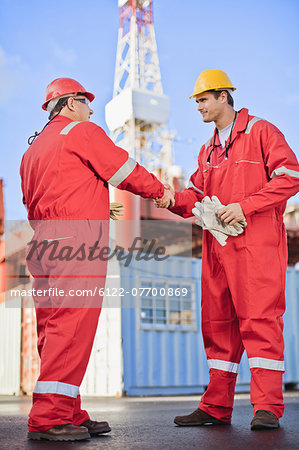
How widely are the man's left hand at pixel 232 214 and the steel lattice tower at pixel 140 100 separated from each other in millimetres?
25687

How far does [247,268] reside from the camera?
3.40 m

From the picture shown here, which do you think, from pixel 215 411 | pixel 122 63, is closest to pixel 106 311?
pixel 215 411

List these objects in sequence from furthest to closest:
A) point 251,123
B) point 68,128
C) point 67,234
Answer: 1. point 251,123
2. point 68,128
3. point 67,234

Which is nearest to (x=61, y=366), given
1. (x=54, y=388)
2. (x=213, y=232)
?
(x=54, y=388)

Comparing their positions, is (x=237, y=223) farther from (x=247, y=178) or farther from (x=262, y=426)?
(x=262, y=426)

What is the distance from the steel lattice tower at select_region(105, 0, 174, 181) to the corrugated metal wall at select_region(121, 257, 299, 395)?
16.6 m

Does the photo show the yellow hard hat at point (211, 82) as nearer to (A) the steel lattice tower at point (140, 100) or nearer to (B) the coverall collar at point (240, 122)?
(B) the coverall collar at point (240, 122)

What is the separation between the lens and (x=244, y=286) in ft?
11.1

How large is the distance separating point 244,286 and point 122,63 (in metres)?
38.7

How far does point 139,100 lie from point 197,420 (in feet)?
109

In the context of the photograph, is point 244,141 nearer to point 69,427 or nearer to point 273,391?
point 273,391

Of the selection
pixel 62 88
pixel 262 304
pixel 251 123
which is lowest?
pixel 262 304

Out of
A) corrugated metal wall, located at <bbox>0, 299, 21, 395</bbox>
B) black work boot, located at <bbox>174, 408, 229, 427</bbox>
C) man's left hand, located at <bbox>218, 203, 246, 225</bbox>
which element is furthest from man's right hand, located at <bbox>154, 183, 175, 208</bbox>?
corrugated metal wall, located at <bbox>0, 299, 21, 395</bbox>

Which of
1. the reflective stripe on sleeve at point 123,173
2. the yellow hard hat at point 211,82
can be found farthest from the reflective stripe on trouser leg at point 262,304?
the yellow hard hat at point 211,82
